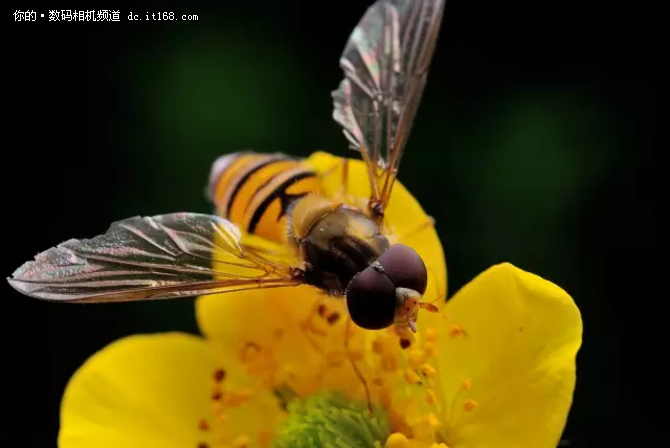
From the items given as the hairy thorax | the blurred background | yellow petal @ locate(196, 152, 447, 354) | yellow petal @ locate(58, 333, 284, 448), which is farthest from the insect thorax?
the blurred background

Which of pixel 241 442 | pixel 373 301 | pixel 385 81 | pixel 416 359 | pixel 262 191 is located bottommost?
pixel 241 442

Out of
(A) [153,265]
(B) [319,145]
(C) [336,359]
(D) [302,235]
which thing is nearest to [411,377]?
(C) [336,359]

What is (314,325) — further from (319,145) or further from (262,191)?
(319,145)

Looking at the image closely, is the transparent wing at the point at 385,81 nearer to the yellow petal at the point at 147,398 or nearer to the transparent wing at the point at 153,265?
the transparent wing at the point at 153,265

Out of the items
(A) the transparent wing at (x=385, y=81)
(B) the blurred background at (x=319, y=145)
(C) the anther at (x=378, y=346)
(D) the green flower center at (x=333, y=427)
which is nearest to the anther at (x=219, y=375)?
(D) the green flower center at (x=333, y=427)

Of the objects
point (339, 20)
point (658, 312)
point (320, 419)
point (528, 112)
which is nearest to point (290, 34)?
point (339, 20)

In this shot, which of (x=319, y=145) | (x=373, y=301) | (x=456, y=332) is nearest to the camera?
(x=373, y=301)

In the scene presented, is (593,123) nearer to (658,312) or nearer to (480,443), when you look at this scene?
(658,312)
